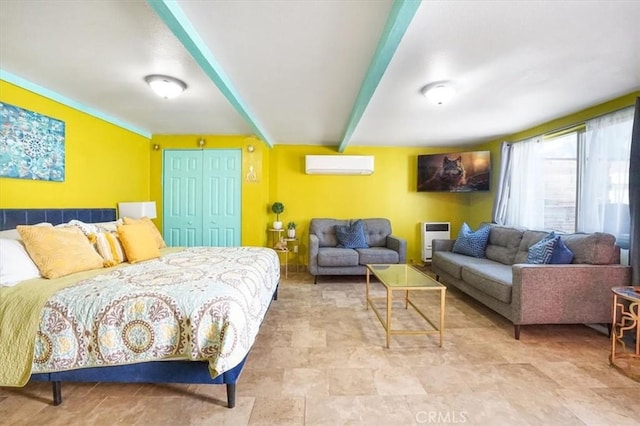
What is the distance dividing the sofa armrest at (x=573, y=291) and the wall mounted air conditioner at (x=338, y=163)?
2.98 meters

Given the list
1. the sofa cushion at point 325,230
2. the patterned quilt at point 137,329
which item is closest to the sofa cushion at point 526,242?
the sofa cushion at point 325,230

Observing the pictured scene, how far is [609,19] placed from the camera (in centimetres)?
166

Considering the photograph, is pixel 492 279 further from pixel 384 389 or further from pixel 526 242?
pixel 384 389

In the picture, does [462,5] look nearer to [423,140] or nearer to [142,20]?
[142,20]

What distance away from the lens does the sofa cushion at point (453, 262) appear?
3.53m

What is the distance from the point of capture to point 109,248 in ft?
8.25

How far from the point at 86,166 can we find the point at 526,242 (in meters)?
5.30

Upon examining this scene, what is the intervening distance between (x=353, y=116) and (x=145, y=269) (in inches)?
99.0

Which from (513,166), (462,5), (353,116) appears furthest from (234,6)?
(513,166)

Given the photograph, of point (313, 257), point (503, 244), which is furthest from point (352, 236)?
point (503, 244)

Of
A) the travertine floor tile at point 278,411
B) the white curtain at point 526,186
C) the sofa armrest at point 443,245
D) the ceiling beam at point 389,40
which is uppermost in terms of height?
the ceiling beam at point 389,40

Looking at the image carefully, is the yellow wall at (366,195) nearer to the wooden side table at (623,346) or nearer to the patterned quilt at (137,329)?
the wooden side table at (623,346)

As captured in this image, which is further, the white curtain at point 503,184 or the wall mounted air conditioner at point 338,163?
the wall mounted air conditioner at point 338,163

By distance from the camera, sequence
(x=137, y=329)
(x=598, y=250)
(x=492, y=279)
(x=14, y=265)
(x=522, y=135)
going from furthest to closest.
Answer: (x=522, y=135) < (x=492, y=279) < (x=598, y=250) < (x=14, y=265) < (x=137, y=329)
